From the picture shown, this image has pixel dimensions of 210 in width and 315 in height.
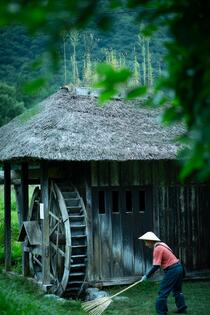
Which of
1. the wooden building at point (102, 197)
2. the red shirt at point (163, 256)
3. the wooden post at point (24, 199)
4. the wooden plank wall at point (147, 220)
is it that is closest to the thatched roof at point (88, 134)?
the wooden building at point (102, 197)

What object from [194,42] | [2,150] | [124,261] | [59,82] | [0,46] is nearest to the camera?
[194,42]

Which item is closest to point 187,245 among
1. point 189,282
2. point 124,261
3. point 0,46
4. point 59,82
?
point 189,282

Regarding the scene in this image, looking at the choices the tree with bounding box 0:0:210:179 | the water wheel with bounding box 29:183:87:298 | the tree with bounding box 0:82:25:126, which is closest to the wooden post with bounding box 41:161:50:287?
the water wheel with bounding box 29:183:87:298

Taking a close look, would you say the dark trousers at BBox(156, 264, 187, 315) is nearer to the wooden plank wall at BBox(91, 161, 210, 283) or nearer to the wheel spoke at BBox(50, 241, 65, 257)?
the wooden plank wall at BBox(91, 161, 210, 283)

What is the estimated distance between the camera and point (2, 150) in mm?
12484

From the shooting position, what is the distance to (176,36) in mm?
2193

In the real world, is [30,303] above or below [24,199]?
below

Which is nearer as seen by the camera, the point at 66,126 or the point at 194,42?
the point at 194,42

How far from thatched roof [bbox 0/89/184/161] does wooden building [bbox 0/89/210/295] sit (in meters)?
0.02

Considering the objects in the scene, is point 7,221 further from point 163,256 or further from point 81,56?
point 81,56

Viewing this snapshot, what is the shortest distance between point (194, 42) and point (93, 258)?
9.40 m

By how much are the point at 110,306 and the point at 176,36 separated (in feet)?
26.6

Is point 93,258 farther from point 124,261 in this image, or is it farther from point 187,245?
point 187,245

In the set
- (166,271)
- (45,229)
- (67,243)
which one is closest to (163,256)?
(166,271)
